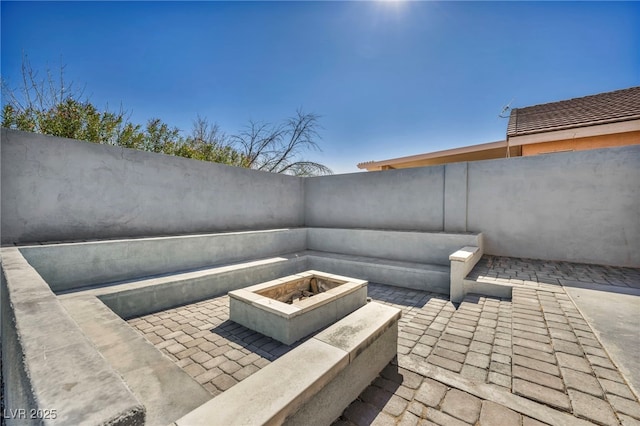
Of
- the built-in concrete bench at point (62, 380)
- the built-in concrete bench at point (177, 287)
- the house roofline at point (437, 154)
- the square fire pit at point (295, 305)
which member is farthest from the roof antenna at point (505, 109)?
the built-in concrete bench at point (62, 380)

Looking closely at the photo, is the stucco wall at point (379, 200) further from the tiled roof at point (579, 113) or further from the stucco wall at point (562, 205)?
the tiled roof at point (579, 113)

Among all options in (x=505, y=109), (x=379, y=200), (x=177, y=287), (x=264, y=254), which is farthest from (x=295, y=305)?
(x=505, y=109)

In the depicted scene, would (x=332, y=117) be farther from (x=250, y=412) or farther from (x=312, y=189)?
(x=250, y=412)

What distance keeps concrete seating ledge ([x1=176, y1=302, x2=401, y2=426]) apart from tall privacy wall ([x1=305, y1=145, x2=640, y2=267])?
5.91 m

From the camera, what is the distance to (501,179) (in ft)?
22.6

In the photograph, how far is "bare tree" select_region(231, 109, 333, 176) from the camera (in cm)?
1431

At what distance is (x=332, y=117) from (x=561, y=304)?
1076cm

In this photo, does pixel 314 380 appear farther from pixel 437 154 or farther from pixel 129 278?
pixel 437 154

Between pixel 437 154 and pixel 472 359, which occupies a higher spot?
pixel 437 154

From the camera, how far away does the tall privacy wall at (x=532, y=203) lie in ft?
19.0

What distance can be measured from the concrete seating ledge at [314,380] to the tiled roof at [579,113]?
30.6 feet

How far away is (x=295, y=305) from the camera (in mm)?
3727

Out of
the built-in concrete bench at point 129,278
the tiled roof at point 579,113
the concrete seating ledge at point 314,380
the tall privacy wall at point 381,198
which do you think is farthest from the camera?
the tiled roof at point 579,113

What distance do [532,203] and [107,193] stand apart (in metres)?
10.4
